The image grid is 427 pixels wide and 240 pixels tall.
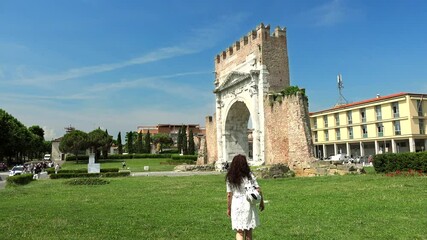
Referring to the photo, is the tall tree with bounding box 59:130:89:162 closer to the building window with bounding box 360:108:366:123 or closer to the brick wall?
the brick wall

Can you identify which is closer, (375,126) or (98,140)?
(375,126)

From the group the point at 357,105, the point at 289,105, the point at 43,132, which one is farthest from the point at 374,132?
the point at 43,132

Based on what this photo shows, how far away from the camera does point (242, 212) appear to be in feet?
16.7

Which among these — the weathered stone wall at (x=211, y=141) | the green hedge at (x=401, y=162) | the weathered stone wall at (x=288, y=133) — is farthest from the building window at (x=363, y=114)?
the green hedge at (x=401, y=162)

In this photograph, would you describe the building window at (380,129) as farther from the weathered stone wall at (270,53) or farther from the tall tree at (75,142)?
the tall tree at (75,142)

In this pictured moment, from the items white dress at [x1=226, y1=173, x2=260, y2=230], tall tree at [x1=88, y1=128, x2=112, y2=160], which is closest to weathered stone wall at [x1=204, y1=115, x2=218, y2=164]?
tall tree at [x1=88, y1=128, x2=112, y2=160]

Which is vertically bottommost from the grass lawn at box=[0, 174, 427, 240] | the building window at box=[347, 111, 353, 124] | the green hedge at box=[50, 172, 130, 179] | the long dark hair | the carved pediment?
the grass lawn at box=[0, 174, 427, 240]

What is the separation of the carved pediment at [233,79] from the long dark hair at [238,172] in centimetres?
2560

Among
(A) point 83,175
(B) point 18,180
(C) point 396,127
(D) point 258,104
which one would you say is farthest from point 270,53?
(C) point 396,127

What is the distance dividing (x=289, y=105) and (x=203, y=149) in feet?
57.8

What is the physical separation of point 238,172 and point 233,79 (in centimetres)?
2873

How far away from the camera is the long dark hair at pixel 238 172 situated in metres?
5.18

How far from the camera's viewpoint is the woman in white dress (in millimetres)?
5082

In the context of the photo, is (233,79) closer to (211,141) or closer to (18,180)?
(211,141)
